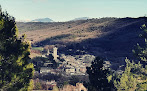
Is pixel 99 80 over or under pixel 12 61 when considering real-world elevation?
under

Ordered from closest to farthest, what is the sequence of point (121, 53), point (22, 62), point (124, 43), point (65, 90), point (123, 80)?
point (22, 62)
point (123, 80)
point (65, 90)
point (121, 53)
point (124, 43)

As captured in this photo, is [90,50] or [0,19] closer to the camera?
[0,19]

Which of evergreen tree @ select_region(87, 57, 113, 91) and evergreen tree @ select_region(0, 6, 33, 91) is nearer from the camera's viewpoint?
evergreen tree @ select_region(0, 6, 33, 91)

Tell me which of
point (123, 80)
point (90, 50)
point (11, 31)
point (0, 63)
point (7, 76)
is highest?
point (11, 31)

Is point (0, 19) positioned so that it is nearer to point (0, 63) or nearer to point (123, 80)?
point (0, 63)

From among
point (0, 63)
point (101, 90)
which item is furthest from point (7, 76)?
point (101, 90)

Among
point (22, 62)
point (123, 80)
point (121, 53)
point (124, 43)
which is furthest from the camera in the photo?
point (124, 43)

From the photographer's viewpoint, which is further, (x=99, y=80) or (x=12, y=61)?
(x=99, y=80)

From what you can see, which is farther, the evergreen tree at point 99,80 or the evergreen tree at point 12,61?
the evergreen tree at point 99,80
